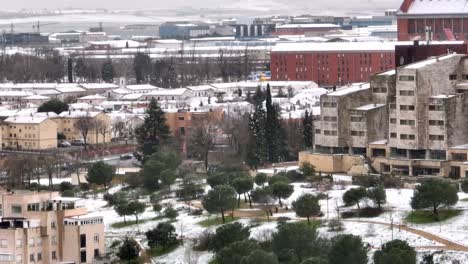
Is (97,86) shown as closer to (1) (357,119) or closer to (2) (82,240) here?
(1) (357,119)

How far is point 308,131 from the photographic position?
1918 inches

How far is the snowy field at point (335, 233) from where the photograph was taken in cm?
3462

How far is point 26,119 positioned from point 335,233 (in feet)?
76.5

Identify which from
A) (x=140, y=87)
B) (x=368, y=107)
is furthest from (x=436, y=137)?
(x=140, y=87)

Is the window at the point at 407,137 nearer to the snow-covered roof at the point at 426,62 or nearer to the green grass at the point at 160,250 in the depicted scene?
the snow-covered roof at the point at 426,62

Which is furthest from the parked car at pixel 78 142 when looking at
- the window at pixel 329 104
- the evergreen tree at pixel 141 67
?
the evergreen tree at pixel 141 67

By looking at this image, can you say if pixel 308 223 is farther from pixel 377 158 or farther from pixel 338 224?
pixel 377 158

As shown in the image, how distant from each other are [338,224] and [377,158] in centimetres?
735

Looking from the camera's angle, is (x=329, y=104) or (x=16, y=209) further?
(x=329, y=104)

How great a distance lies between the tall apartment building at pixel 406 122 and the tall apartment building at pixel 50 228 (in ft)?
31.4

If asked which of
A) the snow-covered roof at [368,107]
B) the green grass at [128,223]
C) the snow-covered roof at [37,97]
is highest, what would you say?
the snow-covered roof at [368,107]

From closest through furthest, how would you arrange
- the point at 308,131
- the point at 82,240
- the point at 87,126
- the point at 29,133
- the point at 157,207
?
the point at 82,240 < the point at 157,207 < the point at 308,131 < the point at 29,133 < the point at 87,126

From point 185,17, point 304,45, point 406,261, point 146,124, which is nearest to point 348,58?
point 304,45

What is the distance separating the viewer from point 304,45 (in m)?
80.4
